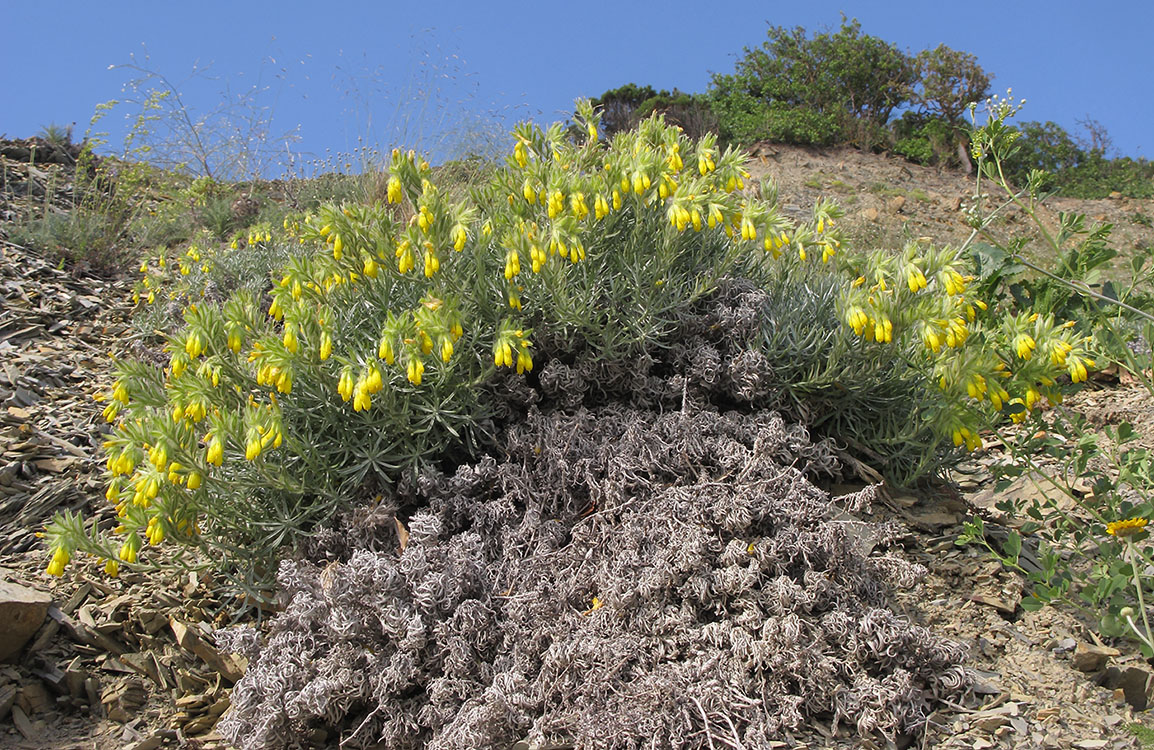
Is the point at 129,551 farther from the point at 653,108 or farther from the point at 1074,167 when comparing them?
the point at 1074,167

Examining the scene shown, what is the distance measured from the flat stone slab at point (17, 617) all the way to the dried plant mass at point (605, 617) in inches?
41.0

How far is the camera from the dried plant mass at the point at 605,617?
257 centimetres

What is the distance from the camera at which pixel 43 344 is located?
5.93 metres

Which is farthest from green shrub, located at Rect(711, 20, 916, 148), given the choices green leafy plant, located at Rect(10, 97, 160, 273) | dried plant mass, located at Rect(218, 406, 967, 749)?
dried plant mass, located at Rect(218, 406, 967, 749)

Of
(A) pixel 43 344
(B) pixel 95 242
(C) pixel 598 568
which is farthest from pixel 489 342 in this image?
(B) pixel 95 242

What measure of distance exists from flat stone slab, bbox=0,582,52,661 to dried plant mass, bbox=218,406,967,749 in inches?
41.0

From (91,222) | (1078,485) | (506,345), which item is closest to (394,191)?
(506,345)

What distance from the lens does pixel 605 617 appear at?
9.12 ft

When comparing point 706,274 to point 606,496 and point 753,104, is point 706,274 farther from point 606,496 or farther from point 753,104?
point 753,104

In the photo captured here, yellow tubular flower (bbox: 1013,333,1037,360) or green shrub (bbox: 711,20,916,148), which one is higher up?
green shrub (bbox: 711,20,916,148)

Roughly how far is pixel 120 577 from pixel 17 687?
0.66 metres

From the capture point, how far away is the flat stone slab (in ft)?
10.9

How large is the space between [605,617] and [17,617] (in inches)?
96.1

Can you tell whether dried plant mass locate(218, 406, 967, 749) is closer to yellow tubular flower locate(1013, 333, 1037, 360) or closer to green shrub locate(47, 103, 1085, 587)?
green shrub locate(47, 103, 1085, 587)
